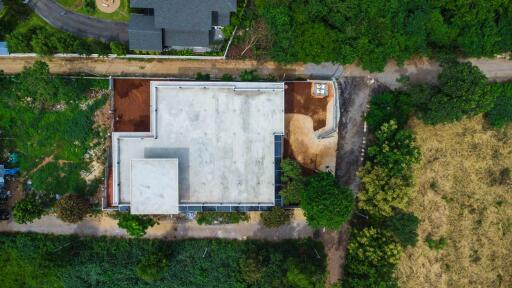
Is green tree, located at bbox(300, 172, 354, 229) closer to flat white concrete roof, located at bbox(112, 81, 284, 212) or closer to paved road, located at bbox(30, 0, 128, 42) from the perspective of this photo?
flat white concrete roof, located at bbox(112, 81, 284, 212)

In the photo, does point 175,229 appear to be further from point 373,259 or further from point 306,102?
point 373,259

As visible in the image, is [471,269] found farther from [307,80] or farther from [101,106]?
[101,106]

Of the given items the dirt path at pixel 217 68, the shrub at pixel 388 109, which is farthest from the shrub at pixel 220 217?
the shrub at pixel 388 109

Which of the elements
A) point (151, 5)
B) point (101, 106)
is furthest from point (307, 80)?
point (101, 106)

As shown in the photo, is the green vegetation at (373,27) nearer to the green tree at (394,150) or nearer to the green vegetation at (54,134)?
the green tree at (394,150)

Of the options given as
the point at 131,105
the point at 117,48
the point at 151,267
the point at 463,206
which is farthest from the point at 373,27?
the point at 151,267
